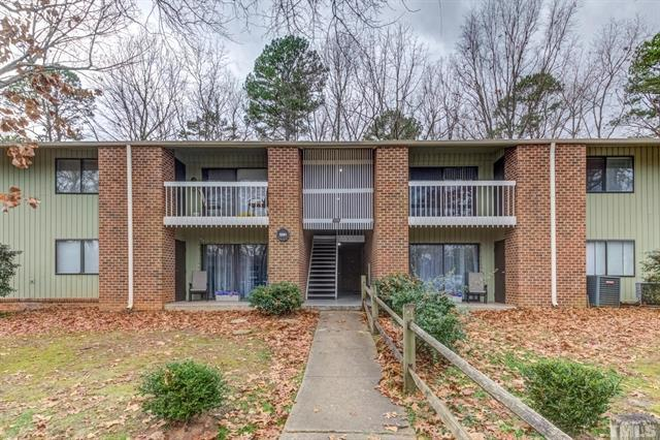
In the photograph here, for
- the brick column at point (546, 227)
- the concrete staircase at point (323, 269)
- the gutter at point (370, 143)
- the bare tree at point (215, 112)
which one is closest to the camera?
the brick column at point (546, 227)

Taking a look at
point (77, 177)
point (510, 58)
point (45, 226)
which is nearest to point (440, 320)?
point (77, 177)

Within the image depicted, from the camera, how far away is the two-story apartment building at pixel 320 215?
11.9 metres

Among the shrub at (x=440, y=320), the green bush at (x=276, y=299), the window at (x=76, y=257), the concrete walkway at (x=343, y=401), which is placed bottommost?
the concrete walkway at (x=343, y=401)

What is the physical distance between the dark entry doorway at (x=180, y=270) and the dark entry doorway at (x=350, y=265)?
6477 mm

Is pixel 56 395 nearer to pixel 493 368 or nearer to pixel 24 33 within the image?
pixel 24 33

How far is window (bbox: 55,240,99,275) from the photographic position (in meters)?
13.5

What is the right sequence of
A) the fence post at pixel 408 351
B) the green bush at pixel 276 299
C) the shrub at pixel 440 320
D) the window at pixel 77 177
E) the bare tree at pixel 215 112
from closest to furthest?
the fence post at pixel 408 351 → the shrub at pixel 440 320 → the green bush at pixel 276 299 → the window at pixel 77 177 → the bare tree at pixel 215 112

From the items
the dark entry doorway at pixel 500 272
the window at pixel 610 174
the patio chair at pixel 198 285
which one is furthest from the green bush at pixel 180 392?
the window at pixel 610 174

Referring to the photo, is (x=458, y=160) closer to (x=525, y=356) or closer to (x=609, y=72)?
(x=525, y=356)

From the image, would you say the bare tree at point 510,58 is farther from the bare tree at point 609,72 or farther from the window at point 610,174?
the window at point 610,174

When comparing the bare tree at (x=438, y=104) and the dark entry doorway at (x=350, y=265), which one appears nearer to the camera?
the dark entry doorway at (x=350, y=265)

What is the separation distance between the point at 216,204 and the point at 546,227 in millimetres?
10699

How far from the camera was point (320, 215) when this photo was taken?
13195 millimetres

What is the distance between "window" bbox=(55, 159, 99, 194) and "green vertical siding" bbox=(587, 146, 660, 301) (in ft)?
55.3
